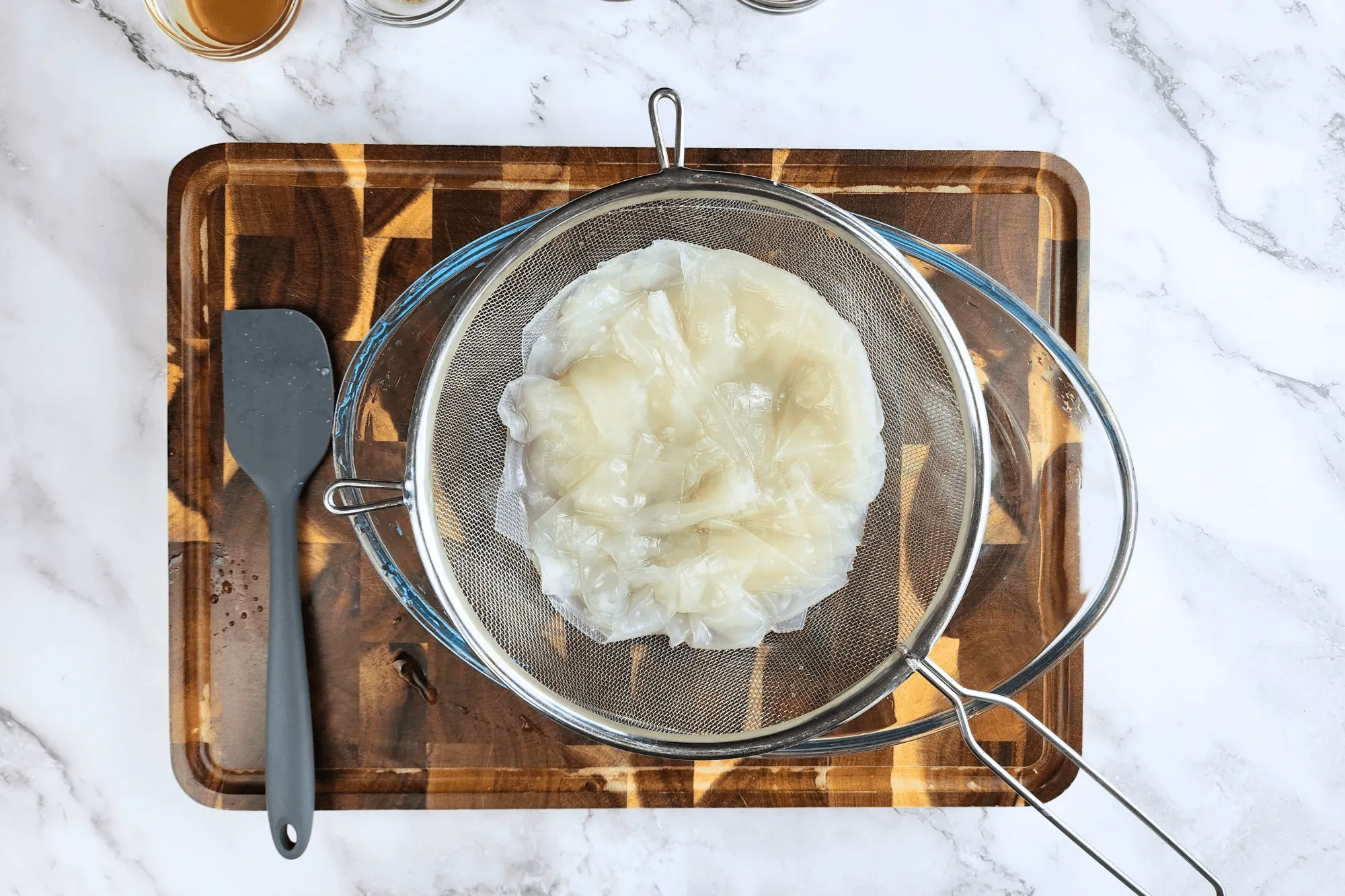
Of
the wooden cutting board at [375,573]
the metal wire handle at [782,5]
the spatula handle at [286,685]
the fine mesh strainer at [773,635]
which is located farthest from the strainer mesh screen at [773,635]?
the metal wire handle at [782,5]

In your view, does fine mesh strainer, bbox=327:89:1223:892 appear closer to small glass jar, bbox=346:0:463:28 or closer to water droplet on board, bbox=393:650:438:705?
water droplet on board, bbox=393:650:438:705

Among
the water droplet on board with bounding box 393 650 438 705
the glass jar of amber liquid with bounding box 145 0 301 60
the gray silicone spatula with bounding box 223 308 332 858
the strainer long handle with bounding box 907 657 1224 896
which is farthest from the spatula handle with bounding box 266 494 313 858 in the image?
the strainer long handle with bounding box 907 657 1224 896

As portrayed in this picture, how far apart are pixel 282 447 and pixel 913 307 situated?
2.41 ft

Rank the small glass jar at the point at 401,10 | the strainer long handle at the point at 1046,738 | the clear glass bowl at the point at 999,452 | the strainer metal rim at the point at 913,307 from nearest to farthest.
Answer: the strainer long handle at the point at 1046,738, the strainer metal rim at the point at 913,307, the clear glass bowl at the point at 999,452, the small glass jar at the point at 401,10

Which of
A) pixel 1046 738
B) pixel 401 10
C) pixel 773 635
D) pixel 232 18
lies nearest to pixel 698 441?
pixel 773 635

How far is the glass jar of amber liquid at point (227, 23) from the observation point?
1.06 metres

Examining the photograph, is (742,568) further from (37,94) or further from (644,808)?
(37,94)

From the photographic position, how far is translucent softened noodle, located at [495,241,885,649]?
94 cm

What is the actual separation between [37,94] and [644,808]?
47.2 inches

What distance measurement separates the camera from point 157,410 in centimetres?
111

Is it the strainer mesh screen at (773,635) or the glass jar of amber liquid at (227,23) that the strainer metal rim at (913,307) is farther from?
the glass jar of amber liquid at (227,23)

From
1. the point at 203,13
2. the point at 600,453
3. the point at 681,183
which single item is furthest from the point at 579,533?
the point at 203,13

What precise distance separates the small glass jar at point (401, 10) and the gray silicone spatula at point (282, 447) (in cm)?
39

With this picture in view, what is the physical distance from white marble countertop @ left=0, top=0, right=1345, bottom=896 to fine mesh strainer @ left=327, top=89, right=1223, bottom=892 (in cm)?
22
